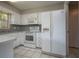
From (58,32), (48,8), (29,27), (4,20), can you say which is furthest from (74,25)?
(4,20)

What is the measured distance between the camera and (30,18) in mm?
5992

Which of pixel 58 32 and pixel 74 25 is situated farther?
pixel 74 25

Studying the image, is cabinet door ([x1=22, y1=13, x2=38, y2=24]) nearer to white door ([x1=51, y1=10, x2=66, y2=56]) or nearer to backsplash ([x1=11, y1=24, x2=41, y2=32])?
backsplash ([x1=11, y1=24, x2=41, y2=32])

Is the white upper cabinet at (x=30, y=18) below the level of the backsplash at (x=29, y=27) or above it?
above

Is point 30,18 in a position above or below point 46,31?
above

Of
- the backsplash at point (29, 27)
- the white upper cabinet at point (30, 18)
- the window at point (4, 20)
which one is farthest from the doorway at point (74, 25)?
the window at point (4, 20)

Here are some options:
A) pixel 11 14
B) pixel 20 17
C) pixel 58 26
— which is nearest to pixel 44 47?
pixel 58 26

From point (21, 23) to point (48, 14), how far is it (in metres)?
2.86

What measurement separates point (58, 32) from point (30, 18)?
269 centimetres

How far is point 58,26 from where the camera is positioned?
378cm

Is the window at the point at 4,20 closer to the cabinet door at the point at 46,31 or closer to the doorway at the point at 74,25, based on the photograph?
the cabinet door at the point at 46,31

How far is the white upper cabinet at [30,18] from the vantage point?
5743mm

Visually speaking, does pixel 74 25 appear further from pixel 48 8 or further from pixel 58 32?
pixel 58 32

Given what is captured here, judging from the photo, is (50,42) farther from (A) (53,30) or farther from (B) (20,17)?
(B) (20,17)
